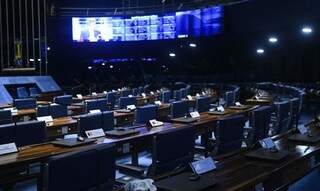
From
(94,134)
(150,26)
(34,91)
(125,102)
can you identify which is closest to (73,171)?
(94,134)

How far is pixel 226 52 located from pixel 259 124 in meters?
13.6

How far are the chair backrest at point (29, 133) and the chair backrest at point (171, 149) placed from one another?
175 cm

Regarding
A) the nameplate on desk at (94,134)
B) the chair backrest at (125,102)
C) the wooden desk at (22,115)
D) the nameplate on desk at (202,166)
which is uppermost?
the nameplate on desk at (202,166)

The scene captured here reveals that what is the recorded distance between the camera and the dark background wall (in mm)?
15516

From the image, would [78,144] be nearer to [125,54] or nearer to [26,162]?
[26,162]

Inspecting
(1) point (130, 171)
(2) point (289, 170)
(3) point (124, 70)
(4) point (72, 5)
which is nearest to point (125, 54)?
(3) point (124, 70)

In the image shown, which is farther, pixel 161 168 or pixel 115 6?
pixel 115 6

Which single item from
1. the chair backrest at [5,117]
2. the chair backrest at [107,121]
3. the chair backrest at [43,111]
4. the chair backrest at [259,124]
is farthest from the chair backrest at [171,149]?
the chair backrest at [43,111]

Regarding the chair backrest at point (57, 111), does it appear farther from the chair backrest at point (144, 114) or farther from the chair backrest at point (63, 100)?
the chair backrest at point (63, 100)

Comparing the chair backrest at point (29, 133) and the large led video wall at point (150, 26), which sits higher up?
the large led video wall at point (150, 26)

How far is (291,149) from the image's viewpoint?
370 centimetres

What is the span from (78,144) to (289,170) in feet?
6.57

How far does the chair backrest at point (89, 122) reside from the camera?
530 centimetres

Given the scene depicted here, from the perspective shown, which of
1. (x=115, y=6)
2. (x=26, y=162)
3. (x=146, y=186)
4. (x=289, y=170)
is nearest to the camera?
(x=146, y=186)
